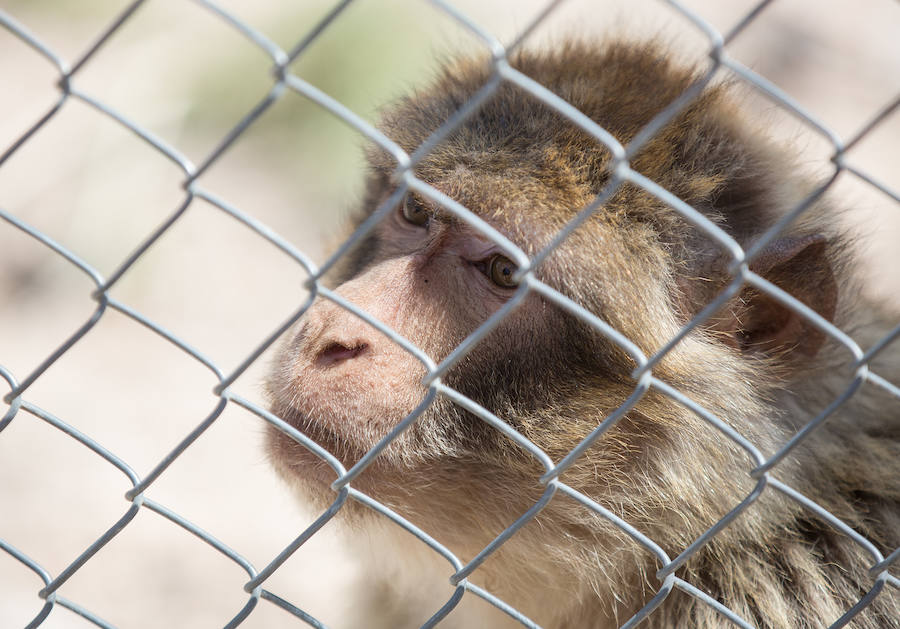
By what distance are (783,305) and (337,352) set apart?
39.0 inches

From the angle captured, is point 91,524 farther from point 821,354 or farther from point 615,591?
point 821,354

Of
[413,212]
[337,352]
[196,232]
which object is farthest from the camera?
[196,232]

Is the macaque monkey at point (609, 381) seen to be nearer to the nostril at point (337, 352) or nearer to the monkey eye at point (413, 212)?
the nostril at point (337, 352)

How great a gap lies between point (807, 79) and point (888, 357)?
393 cm

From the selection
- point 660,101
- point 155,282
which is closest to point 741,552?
point 660,101

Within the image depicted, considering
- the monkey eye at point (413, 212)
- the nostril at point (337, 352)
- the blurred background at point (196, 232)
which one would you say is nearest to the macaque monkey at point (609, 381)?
the nostril at point (337, 352)

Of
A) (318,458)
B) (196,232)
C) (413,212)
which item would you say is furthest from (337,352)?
(196,232)

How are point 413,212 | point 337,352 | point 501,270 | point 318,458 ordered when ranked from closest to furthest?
point 337,352, point 318,458, point 501,270, point 413,212

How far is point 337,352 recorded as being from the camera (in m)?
1.94

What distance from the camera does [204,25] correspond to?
540cm

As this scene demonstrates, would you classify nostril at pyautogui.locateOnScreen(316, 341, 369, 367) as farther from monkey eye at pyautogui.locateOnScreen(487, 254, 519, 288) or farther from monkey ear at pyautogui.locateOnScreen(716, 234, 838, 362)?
monkey ear at pyautogui.locateOnScreen(716, 234, 838, 362)

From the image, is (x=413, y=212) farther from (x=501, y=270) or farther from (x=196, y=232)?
(x=196, y=232)

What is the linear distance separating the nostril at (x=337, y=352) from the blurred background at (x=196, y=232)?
2.96 feet

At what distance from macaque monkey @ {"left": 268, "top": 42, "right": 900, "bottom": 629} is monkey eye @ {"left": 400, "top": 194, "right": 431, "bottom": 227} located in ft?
0.49
